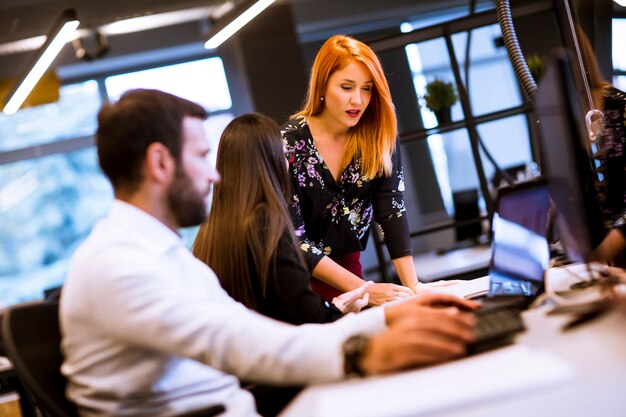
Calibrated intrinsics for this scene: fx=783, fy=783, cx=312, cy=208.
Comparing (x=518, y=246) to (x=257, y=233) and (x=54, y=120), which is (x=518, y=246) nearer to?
(x=257, y=233)

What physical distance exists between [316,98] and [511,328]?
1880 millimetres

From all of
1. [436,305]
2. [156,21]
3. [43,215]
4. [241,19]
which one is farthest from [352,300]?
[43,215]

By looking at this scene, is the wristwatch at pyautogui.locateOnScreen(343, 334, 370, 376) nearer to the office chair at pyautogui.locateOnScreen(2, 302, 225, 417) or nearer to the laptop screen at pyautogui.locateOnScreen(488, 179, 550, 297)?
the office chair at pyautogui.locateOnScreen(2, 302, 225, 417)

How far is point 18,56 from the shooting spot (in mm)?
9453

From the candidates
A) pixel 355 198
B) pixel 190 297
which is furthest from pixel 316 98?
pixel 190 297

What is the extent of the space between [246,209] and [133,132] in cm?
69

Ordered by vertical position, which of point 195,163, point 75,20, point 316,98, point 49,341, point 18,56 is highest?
point 18,56

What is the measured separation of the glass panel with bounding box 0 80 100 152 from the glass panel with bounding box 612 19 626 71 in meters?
7.48

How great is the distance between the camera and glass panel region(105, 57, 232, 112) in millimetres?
10212

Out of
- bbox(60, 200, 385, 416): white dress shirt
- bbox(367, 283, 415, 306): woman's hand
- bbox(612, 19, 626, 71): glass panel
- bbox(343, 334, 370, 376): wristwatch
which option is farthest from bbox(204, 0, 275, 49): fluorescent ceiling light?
bbox(343, 334, 370, 376): wristwatch

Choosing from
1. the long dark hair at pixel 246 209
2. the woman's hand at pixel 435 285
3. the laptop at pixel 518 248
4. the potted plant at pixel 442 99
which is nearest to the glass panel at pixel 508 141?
the potted plant at pixel 442 99

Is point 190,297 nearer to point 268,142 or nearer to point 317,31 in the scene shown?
point 268,142

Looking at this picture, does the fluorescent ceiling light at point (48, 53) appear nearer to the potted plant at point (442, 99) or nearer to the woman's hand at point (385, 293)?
the potted plant at point (442, 99)

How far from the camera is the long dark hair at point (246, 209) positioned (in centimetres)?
202
